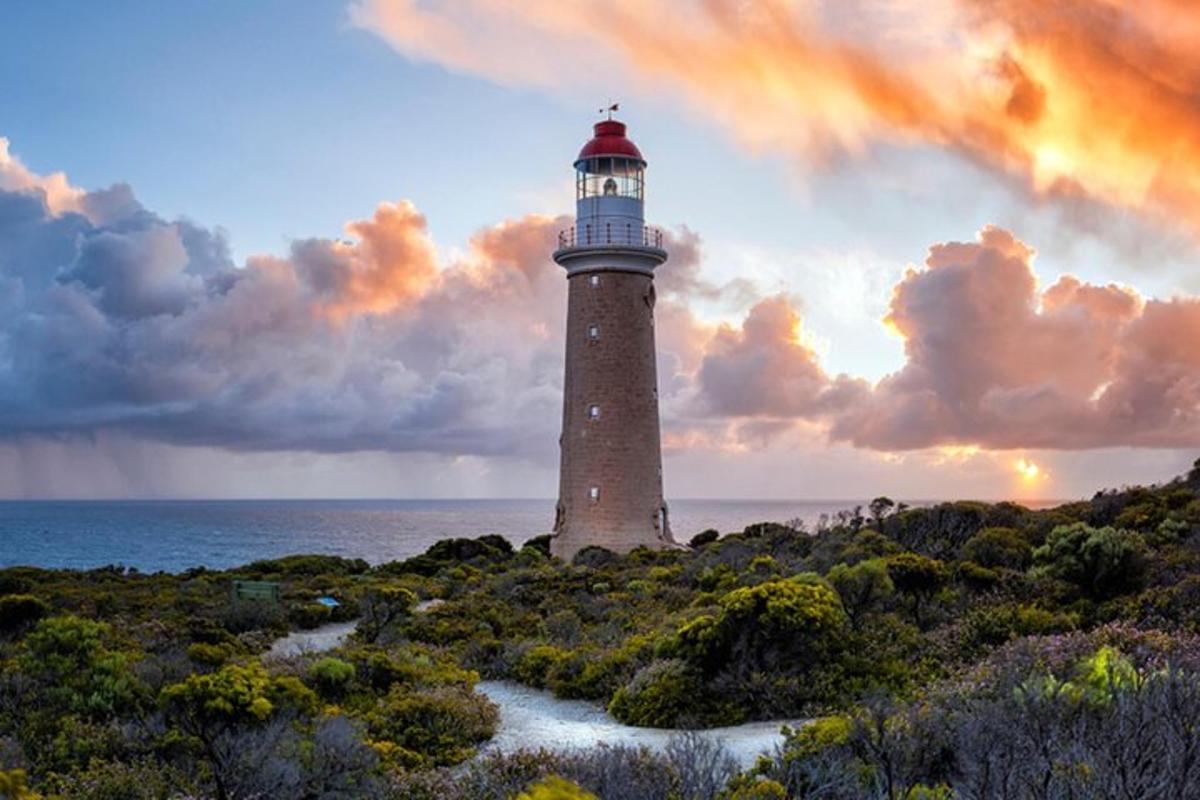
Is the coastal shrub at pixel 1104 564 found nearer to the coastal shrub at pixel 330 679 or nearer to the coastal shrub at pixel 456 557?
the coastal shrub at pixel 330 679

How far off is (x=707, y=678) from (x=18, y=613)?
12.5m

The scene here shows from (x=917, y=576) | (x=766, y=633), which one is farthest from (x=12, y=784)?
(x=917, y=576)

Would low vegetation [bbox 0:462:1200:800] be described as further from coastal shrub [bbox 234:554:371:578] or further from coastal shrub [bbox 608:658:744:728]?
coastal shrub [bbox 234:554:371:578]

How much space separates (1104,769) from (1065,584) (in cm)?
926

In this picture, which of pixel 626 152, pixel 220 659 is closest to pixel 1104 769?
pixel 220 659

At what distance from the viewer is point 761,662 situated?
1273cm

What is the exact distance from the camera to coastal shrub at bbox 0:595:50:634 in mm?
17359

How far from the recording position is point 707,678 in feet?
41.3

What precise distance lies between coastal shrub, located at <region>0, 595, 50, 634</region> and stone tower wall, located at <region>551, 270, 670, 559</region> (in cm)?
1567

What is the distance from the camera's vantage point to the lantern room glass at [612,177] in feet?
101

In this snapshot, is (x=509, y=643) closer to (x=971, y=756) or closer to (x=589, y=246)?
(x=971, y=756)

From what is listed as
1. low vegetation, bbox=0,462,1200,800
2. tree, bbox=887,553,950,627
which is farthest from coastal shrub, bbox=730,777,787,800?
tree, bbox=887,553,950,627

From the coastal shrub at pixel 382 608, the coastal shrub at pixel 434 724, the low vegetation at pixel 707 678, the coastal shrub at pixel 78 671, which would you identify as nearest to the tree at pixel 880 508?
the low vegetation at pixel 707 678

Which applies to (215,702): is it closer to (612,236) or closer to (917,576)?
(917,576)
